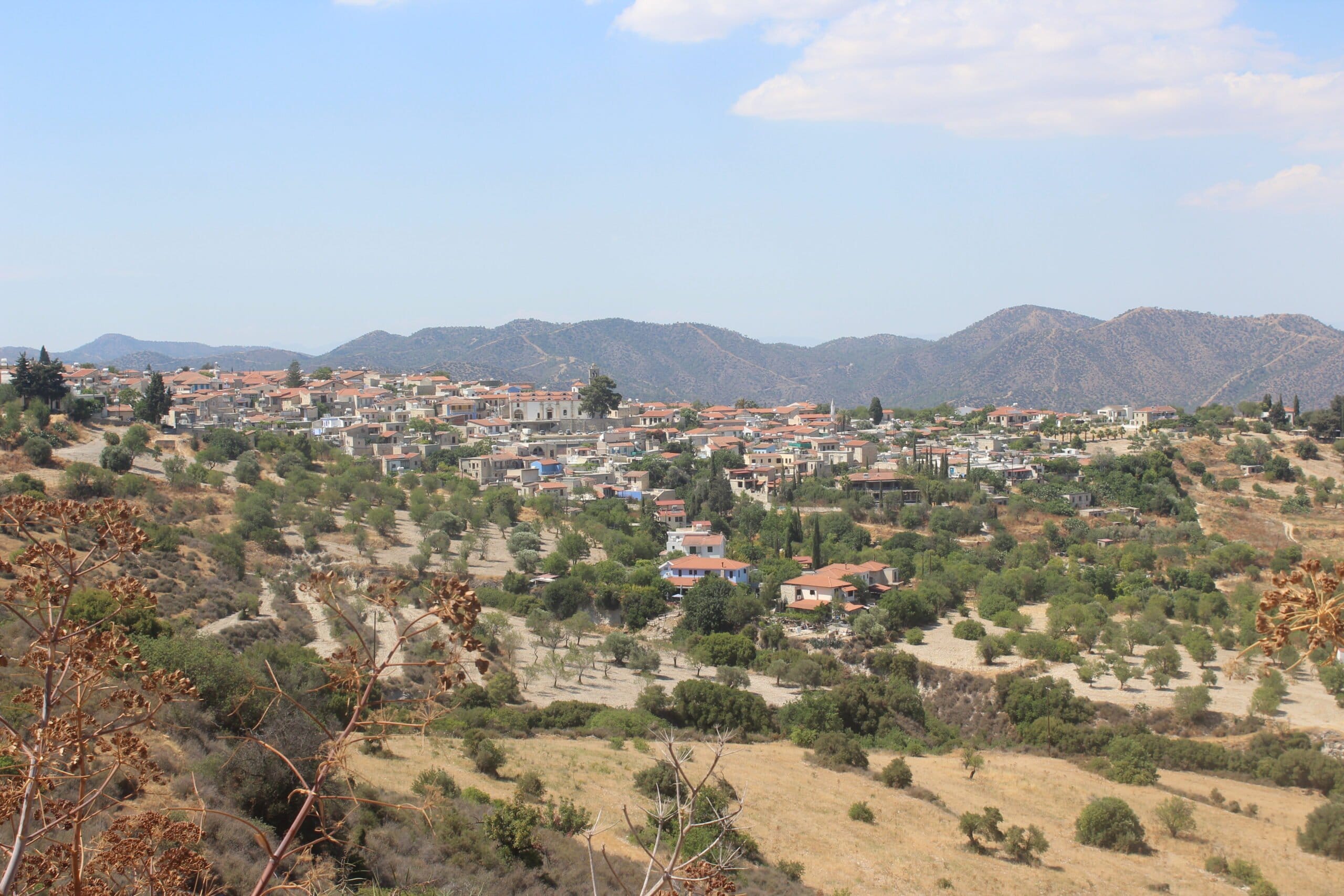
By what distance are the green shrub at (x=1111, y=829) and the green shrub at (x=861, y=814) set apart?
4051mm

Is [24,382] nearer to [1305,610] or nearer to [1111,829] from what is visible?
[1111,829]

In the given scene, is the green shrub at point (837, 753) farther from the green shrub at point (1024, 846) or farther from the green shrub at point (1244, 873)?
the green shrub at point (1244, 873)

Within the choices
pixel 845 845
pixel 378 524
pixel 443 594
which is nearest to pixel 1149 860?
pixel 845 845

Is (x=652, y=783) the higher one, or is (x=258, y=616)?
(x=258, y=616)

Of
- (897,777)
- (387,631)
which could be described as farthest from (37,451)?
(897,777)

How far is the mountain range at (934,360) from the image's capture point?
12206 centimetres

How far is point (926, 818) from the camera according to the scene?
55.3 ft

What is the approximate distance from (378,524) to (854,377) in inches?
5528

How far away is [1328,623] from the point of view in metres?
2.47

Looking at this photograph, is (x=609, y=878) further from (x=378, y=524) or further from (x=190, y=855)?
(x=378, y=524)

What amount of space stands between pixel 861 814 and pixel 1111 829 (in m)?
4.70

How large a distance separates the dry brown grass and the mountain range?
260ft

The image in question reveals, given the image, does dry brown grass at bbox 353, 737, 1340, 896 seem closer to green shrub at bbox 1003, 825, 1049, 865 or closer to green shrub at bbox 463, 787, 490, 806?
green shrub at bbox 1003, 825, 1049, 865

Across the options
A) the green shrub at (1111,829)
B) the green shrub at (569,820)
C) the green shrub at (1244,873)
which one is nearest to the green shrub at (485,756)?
the green shrub at (569,820)
